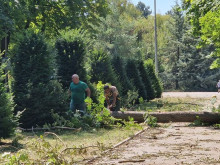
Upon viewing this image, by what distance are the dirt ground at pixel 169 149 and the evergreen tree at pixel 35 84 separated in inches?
128

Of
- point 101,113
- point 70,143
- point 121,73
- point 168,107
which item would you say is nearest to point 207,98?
point 121,73

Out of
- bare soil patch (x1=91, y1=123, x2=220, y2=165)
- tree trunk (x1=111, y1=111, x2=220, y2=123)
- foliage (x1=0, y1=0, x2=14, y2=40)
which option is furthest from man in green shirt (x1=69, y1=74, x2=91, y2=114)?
foliage (x1=0, y1=0, x2=14, y2=40)

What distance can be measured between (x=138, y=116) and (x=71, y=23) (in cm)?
1414

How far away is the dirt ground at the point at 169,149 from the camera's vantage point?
326 inches

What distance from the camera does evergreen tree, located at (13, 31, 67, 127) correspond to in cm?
1414

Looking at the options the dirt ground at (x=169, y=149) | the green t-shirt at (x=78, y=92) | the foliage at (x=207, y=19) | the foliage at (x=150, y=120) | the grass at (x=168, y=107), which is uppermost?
the foliage at (x=207, y=19)

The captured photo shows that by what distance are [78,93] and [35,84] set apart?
157cm

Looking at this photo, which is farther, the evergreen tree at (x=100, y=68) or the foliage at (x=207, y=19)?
the evergreen tree at (x=100, y=68)

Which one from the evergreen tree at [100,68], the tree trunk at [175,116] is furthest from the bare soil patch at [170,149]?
the evergreen tree at [100,68]

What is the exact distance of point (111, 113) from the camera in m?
15.2

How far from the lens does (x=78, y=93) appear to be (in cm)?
1516

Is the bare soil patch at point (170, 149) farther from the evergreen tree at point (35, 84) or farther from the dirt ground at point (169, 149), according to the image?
the evergreen tree at point (35, 84)

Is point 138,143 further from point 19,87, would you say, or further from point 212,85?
point 212,85

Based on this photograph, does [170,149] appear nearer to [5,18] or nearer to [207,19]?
[207,19]
